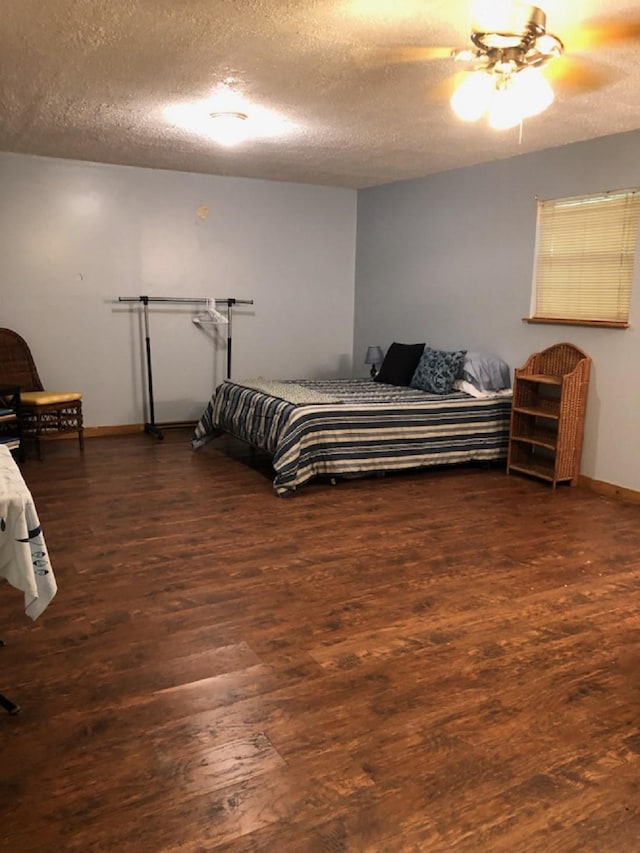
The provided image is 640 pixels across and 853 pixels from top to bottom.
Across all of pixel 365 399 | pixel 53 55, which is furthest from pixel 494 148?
pixel 53 55

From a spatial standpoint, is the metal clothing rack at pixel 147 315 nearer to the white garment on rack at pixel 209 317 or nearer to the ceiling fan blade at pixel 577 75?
the white garment on rack at pixel 209 317

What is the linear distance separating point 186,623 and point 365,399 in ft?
8.95

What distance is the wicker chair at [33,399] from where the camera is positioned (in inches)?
208

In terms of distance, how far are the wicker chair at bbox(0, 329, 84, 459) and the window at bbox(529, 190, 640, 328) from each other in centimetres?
374

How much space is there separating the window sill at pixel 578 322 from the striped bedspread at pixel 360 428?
2.10 ft

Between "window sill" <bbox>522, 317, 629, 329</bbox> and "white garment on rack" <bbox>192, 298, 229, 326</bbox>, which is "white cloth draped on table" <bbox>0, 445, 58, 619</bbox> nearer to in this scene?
"window sill" <bbox>522, 317, 629, 329</bbox>

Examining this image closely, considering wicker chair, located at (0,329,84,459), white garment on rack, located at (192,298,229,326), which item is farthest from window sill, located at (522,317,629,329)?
wicker chair, located at (0,329,84,459)

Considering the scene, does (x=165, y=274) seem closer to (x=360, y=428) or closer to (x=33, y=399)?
(x=33, y=399)

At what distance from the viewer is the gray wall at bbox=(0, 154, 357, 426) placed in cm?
573

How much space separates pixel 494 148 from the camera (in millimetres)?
4883

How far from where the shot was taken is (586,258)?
4703 mm

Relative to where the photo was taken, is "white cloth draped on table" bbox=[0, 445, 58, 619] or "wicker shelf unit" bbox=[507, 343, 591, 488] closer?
"white cloth draped on table" bbox=[0, 445, 58, 619]

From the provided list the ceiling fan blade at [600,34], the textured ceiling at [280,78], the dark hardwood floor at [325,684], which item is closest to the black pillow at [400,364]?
the textured ceiling at [280,78]

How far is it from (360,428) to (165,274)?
2.75m
